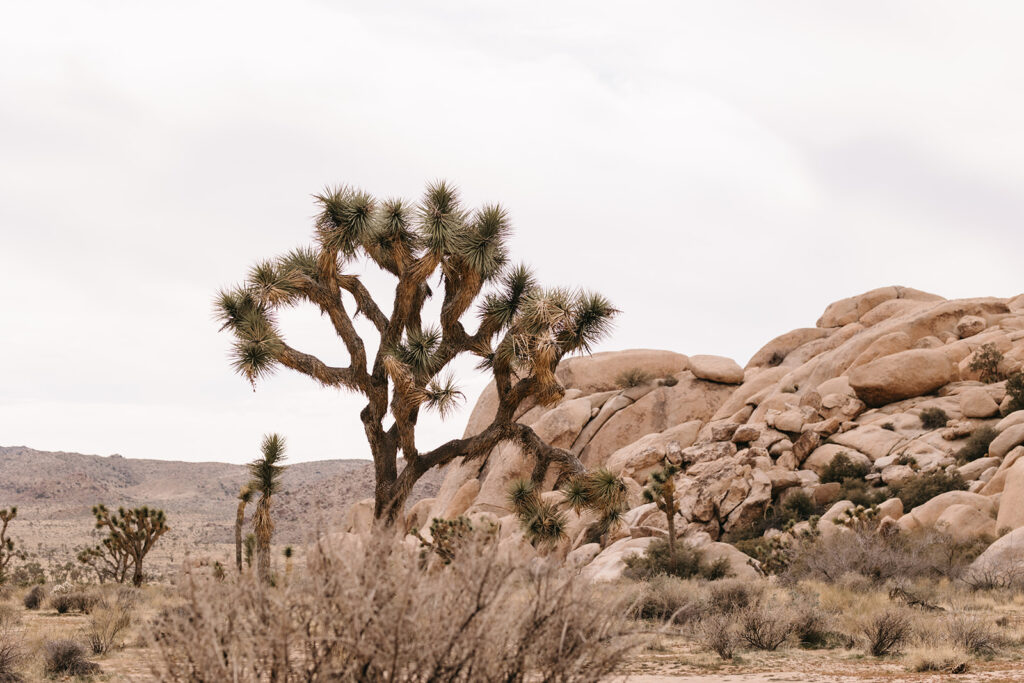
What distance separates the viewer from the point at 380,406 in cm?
1722

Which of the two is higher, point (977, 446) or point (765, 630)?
point (977, 446)

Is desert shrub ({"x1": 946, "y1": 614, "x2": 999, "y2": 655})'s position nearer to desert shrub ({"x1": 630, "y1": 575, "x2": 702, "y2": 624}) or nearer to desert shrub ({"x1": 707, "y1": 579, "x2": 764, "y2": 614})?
desert shrub ({"x1": 707, "y1": 579, "x2": 764, "y2": 614})

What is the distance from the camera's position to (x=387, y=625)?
3988mm

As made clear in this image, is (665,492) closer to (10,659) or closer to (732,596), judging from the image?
(732,596)

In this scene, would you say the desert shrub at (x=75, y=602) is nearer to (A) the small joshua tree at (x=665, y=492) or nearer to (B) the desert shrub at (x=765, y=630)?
(A) the small joshua tree at (x=665, y=492)

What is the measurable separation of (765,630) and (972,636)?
2.60m

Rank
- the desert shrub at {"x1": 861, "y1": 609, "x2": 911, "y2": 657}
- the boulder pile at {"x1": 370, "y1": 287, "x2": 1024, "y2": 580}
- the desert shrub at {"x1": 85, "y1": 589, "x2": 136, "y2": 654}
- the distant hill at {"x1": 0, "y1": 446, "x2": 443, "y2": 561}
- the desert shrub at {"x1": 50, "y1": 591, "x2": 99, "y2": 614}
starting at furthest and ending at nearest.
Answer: the distant hill at {"x1": 0, "y1": 446, "x2": 443, "y2": 561}, the boulder pile at {"x1": 370, "y1": 287, "x2": 1024, "y2": 580}, the desert shrub at {"x1": 50, "y1": 591, "x2": 99, "y2": 614}, the desert shrub at {"x1": 85, "y1": 589, "x2": 136, "y2": 654}, the desert shrub at {"x1": 861, "y1": 609, "x2": 911, "y2": 657}

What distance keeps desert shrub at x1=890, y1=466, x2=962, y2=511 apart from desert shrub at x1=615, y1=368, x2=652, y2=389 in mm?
14988

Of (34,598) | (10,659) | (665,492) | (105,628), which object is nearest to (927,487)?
(665,492)

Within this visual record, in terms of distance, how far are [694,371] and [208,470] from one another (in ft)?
248

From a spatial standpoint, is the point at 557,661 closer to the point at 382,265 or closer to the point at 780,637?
the point at 780,637

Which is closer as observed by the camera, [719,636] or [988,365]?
[719,636]

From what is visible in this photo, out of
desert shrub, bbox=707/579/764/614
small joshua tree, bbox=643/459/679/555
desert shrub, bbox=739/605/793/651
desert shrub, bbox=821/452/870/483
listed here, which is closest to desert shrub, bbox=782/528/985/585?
small joshua tree, bbox=643/459/679/555

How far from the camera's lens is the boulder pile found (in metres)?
24.8
